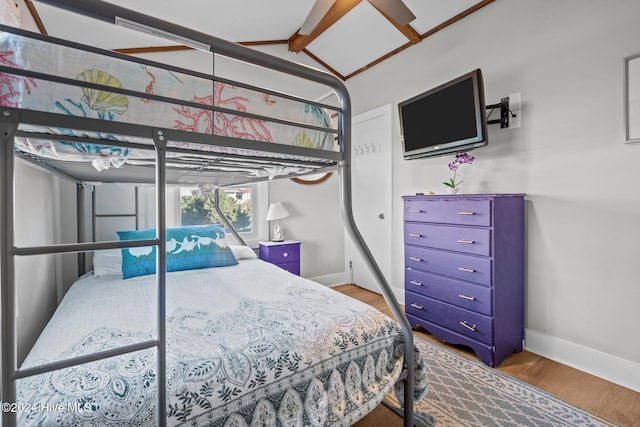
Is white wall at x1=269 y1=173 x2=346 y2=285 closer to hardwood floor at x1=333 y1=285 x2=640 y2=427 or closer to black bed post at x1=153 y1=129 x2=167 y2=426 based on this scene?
hardwood floor at x1=333 y1=285 x2=640 y2=427

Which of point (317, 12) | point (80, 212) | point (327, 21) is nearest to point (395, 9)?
point (317, 12)

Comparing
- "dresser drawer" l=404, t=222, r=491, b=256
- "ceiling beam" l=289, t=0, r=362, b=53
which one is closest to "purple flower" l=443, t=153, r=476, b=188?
"dresser drawer" l=404, t=222, r=491, b=256

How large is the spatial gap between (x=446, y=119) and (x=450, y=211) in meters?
0.76

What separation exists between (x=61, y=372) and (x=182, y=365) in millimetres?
344

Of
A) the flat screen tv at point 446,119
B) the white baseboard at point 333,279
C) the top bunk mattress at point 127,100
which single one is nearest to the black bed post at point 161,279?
the top bunk mattress at point 127,100

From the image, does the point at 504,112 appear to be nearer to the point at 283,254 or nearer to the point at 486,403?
the point at 486,403

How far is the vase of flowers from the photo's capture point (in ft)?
8.14

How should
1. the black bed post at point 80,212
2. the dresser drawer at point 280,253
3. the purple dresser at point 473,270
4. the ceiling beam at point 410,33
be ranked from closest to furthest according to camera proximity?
the purple dresser at point 473,270 < the black bed post at point 80,212 < the ceiling beam at point 410,33 < the dresser drawer at point 280,253

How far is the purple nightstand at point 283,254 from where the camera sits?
130 inches

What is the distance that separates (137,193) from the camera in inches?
112

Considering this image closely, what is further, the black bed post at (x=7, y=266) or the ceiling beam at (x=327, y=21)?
the ceiling beam at (x=327, y=21)

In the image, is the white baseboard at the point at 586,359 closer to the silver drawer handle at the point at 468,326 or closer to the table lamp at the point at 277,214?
the silver drawer handle at the point at 468,326

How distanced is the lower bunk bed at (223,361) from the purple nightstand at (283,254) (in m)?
1.60

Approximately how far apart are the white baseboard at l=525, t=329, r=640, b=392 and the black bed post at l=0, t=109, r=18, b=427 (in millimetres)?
2794
